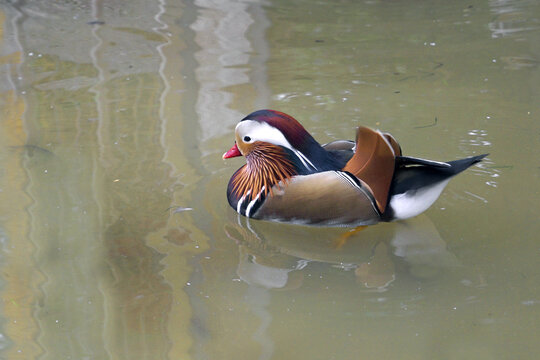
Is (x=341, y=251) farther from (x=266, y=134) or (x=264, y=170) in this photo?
(x=266, y=134)

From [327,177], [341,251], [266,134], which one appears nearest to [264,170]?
[266,134]

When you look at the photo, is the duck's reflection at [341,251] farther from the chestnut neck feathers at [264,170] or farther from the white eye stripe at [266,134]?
the white eye stripe at [266,134]

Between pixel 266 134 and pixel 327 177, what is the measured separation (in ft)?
1.57

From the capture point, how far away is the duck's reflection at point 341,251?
3.84 m

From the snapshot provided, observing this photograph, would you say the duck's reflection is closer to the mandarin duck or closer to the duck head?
the mandarin duck

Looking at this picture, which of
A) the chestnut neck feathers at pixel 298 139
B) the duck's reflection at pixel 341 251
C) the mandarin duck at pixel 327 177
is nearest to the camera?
the duck's reflection at pixel 341 251

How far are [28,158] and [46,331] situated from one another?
2.08m

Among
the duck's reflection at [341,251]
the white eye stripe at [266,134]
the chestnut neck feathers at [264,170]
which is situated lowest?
the duck's reflection at [341,251]

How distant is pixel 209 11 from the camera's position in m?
8.21

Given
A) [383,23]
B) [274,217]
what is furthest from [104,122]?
[383,23]

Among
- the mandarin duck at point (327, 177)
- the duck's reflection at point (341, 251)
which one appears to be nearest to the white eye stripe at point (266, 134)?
the mandarin duck at point (327, 177)

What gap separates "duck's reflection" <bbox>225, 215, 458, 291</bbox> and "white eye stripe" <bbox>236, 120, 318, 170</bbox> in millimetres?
425

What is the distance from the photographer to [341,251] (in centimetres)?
409

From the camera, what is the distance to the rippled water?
3.38 meters
